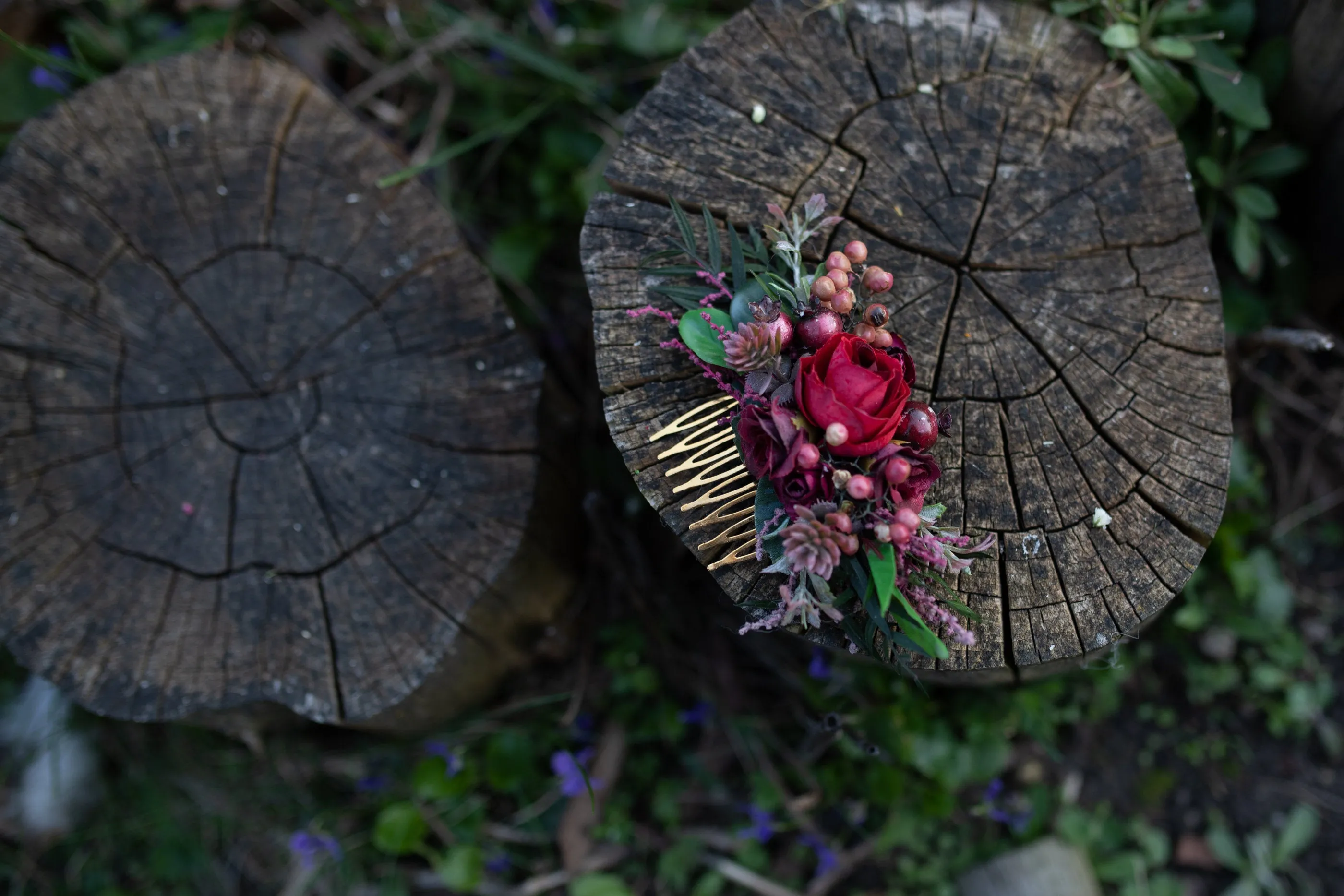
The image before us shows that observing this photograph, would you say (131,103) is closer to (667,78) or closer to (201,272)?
(201,272)

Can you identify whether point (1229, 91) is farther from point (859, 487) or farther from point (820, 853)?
point (820, 853)

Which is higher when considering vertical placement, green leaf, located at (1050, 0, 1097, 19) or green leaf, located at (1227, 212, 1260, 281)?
green leaf, located at (1050, 0, 1097, 19)

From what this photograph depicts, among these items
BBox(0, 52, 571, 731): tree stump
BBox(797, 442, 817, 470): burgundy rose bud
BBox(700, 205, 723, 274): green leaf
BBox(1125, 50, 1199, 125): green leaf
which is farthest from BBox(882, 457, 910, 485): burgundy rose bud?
BBox(1125, 50, 1199, 125): green leaf

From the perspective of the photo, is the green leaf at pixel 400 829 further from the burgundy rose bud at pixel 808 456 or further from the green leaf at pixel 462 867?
the burgundy rose bud at pixel 808 456

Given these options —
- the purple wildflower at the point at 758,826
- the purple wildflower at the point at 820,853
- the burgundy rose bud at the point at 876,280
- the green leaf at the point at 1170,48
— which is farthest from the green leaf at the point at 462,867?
the green leaf at the point at 1170,48

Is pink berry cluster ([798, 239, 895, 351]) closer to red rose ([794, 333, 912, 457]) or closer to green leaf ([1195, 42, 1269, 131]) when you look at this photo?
red rose ([794, 333, 912, 457])

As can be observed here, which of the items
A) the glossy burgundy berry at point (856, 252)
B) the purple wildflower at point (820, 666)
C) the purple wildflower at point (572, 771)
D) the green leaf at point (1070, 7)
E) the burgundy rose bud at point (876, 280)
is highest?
the green leaf at point (1070, 7)

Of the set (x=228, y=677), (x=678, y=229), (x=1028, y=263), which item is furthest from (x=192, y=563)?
(x=1028, y=263)
